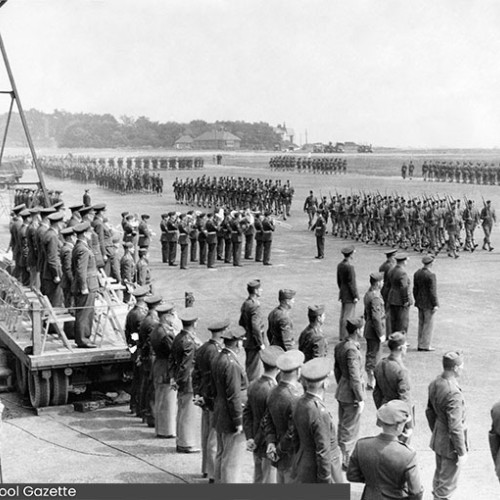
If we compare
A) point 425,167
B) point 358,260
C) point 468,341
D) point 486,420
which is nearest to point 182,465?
point 486,420

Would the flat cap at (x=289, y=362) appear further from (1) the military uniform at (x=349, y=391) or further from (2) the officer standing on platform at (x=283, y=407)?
(1) the military uniform at (x=349, y=391)

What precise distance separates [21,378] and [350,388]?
478cm

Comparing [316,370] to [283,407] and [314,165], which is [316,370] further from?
[314,165]

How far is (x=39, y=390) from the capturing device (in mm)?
9336

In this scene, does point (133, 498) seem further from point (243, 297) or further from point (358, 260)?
point (358, 260)

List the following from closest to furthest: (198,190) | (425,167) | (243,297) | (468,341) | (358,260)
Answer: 1. (468,341)
2. (243,297)
3. (358,260)
4. (198,190)
5. (425,167)

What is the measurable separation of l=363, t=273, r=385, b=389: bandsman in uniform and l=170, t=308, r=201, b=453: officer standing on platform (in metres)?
2.75

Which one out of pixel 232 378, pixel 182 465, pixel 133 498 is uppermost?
Result: pixel 232 378

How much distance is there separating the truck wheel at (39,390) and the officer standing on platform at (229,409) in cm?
319

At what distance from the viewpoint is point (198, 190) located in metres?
34.8

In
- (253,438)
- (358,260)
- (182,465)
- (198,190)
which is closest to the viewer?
(253,438)

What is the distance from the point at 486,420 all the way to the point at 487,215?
1390cm

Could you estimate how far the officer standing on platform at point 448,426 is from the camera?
6.37m

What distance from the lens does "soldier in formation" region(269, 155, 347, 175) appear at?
62.0m
